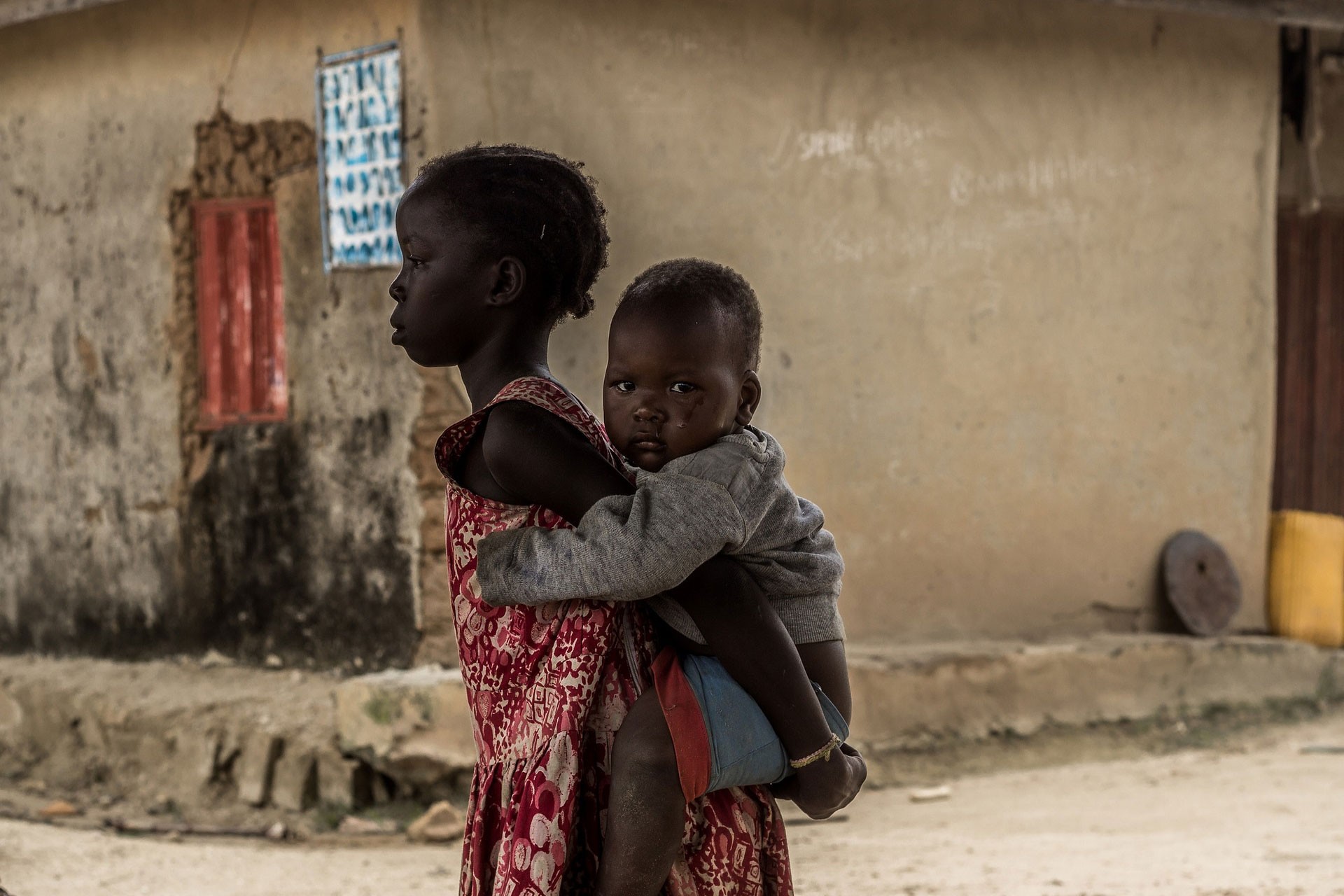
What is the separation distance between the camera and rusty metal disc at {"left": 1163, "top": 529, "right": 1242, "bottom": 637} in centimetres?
604

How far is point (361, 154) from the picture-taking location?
15.7ft

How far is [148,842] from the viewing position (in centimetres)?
A: 457

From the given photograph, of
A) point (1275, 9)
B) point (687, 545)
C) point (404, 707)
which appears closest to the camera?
point (687, 545)

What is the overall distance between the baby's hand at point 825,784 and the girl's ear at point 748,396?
40 centimetres

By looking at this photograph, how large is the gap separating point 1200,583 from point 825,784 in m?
4.95

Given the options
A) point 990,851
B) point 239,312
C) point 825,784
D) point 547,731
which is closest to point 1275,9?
point 990,851

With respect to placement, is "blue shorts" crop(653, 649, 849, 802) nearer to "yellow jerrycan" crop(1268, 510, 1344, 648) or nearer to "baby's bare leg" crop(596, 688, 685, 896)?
"baby's bare leg" crop(596, 688, 685, 896)

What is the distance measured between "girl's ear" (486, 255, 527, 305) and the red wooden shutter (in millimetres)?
3679

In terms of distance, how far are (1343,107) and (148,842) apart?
5986mm

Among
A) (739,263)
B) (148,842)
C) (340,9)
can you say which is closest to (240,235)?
(340,9)

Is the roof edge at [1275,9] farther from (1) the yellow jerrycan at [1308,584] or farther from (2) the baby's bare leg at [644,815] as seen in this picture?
(2) the baby's bare leg at [644,815]

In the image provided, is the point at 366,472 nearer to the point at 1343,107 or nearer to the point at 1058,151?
the point at 1058,151

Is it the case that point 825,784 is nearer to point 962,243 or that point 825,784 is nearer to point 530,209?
point 530,209

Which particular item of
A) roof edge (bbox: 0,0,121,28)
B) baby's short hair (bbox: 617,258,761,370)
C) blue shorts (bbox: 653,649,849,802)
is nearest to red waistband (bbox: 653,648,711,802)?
blue shorts (bbox: 653,649,849,802)
